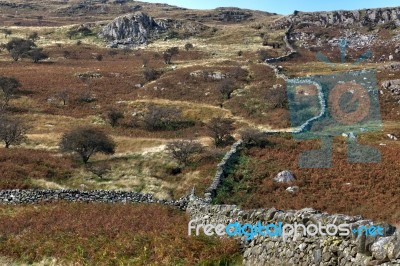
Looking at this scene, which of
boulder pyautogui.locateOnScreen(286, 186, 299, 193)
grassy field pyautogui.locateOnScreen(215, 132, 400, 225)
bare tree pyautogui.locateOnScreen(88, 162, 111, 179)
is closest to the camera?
grassy field pyautogui.locateOnScreen(215, 132, 400, 225)

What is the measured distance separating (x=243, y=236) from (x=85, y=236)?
23.9ft

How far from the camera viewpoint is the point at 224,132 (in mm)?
46156

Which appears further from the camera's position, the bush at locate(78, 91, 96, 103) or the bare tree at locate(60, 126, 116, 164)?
the bush at locate(78, 91, 96, 103)

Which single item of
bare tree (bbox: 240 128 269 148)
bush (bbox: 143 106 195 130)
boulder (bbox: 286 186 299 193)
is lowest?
bush (bbox: 143 106 195 130)

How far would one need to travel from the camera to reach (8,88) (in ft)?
213

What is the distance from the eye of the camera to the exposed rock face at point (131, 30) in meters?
Answer: 136

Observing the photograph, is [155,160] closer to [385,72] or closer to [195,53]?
[385,72]

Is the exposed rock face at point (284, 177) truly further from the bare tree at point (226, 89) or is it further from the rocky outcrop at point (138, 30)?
the rocky outcrop at point (138, 30)

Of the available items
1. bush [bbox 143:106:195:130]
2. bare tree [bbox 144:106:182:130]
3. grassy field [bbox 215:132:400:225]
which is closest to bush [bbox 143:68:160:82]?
bare tree [bbox 144:106:182:130]

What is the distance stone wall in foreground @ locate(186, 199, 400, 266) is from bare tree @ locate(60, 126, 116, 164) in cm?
2772

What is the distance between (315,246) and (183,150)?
2904 centimetres

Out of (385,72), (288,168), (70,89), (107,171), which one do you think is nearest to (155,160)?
(107,171)

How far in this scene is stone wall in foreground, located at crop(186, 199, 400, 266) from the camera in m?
8.26

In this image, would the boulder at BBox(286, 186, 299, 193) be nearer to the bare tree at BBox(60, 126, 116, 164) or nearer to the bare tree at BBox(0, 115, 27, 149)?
the bare tree at BBox(60, 126, 116, 164)
